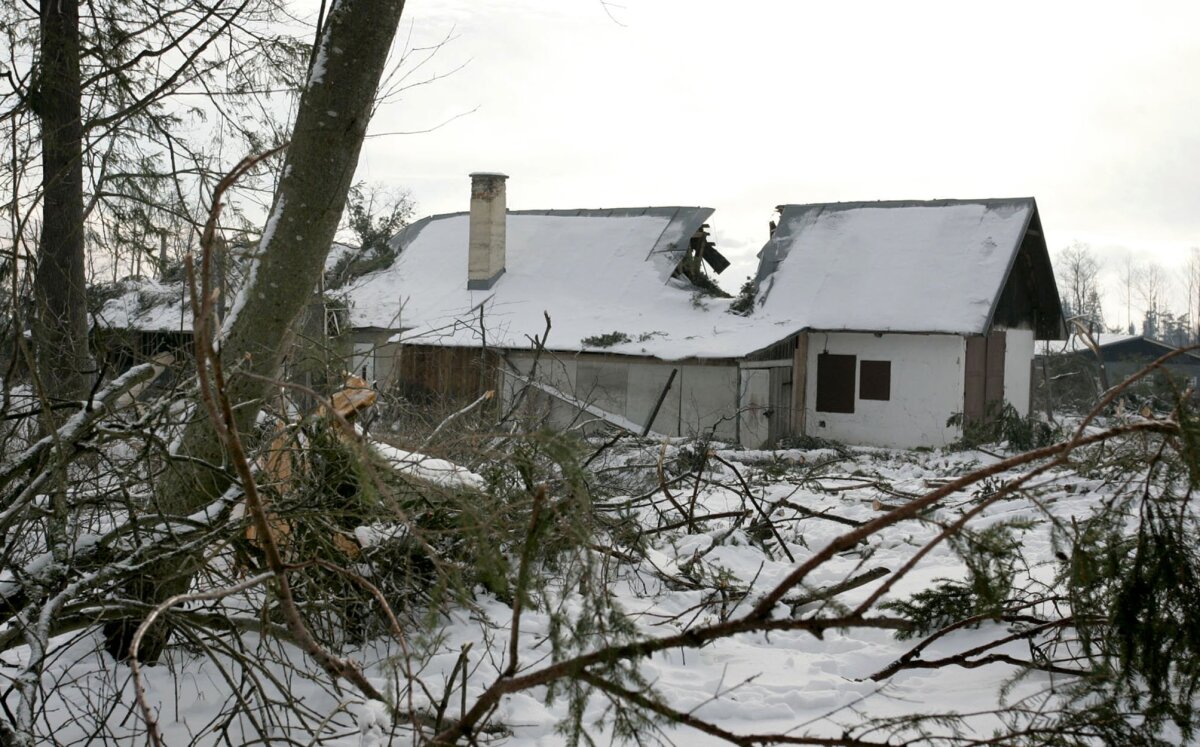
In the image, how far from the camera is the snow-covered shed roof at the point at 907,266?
1950 cm

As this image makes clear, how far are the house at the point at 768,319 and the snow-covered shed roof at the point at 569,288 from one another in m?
0.06

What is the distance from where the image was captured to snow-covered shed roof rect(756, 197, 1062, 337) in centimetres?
1950

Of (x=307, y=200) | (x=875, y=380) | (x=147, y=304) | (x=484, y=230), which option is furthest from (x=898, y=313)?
(x=307, y=200)

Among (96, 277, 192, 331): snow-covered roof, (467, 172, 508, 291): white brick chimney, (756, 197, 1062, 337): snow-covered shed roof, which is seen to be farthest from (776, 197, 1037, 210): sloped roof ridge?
(96, 277, 192, 331): snow-covered roof

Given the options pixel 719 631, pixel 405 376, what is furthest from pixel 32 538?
pixel 405 376

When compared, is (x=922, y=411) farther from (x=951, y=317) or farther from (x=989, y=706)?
(x=989, y=706)

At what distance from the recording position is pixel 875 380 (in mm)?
19781

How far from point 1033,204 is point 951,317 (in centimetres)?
398

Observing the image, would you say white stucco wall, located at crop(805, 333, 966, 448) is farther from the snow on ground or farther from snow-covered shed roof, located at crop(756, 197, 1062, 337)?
the snow on ground

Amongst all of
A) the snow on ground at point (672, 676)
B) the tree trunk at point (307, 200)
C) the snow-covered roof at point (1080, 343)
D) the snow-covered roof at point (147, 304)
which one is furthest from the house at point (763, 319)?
the tree trunk at point (307, 200)

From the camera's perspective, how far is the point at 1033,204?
2097 centimetres

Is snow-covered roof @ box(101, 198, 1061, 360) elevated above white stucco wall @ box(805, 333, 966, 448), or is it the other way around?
snow-covered roof @ box(101, 198, 1061, 360)

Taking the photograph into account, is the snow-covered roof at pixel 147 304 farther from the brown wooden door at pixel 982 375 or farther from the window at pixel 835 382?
the brown wooden door at pixel 982 375

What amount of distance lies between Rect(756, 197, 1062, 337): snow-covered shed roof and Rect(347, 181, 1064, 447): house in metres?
0.04
